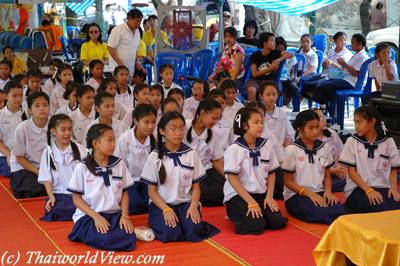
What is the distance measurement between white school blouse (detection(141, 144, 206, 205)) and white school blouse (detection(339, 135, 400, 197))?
3.62 ft

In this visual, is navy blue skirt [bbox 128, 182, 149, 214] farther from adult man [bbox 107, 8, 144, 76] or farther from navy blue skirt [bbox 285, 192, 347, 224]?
adult man [bbox 107, 8, 144, 76]

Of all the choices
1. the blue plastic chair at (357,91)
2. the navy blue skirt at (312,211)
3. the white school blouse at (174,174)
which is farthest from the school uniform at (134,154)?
the blue plastic chair at (357,91)

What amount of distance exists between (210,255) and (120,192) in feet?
2.29

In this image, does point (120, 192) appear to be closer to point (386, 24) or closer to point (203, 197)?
point (203, 197)

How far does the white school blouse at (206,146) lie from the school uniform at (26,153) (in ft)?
3.99

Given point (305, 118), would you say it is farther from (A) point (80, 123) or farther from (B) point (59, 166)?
(A) point (80, 123)

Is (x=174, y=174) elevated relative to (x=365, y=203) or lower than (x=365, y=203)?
elevated

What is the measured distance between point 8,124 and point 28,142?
698 mm

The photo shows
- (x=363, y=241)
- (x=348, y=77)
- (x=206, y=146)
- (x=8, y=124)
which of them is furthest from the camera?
(x=348, y=77)

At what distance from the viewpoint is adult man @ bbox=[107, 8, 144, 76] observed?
7855mm

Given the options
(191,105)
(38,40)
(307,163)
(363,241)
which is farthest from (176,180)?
(38,40)

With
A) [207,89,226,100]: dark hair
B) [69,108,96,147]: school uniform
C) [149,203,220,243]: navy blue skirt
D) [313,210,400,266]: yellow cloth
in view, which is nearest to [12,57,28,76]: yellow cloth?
[69,108,96,147]: school uniform

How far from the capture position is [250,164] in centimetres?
453

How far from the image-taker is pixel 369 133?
477cm
